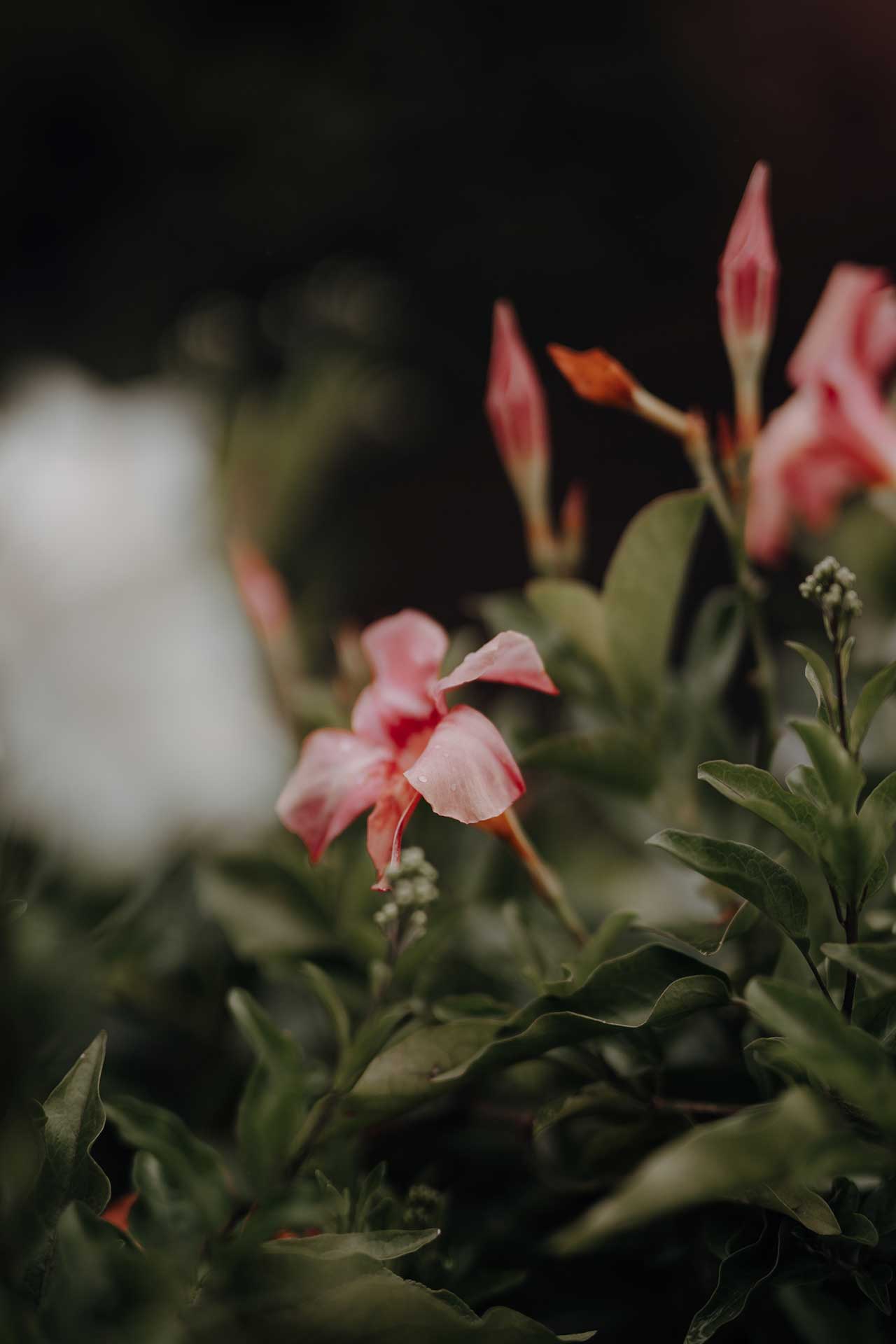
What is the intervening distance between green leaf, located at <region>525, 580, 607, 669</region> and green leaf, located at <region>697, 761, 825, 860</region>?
137 millimetres

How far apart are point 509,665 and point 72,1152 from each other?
192 mm

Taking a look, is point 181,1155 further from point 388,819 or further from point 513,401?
point 513,401

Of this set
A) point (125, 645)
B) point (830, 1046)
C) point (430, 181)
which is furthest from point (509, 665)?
point (430, 181)

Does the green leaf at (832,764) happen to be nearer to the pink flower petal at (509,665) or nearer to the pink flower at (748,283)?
the pink flower petal at (509,665)

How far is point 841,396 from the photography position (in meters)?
0.42

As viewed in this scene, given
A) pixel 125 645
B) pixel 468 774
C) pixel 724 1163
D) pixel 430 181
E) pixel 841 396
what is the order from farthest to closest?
pixel 430 181, pixel 125 645, pixel 841 396, pixel 468 774, pixel 724 1163

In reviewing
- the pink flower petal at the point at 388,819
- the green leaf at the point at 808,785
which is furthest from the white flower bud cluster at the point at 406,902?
the green leaf at the point at 808,785

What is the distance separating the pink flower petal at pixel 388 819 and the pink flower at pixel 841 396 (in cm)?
19

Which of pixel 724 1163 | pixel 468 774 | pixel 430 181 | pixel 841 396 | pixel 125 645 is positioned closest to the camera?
pixel 724 1163

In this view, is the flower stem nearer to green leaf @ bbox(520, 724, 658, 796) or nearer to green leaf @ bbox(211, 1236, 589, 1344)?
green leaf @ bbox(520, 724, 658, 796)

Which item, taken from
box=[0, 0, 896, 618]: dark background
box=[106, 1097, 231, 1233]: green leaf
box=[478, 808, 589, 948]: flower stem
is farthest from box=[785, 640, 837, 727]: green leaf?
box=[0, 0, 896, 618]: dark background

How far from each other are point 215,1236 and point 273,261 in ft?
3.24

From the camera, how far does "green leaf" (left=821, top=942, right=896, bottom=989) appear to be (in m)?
0.26

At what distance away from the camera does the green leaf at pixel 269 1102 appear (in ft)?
0.93
